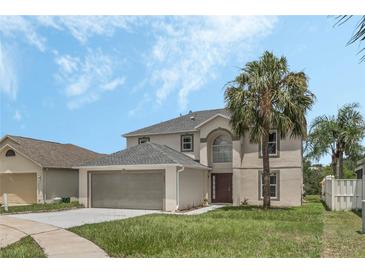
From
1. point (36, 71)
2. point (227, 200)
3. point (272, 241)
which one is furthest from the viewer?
point (227, 200)

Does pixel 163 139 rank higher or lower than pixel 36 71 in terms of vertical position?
lower

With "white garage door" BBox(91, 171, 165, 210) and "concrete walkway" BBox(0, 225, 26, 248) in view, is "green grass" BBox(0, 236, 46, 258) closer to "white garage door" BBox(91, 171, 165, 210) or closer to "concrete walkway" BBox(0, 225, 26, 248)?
"concrete walkway" BBox(0, 225, 26, 248)

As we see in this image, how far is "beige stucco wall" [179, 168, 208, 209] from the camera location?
828 inches

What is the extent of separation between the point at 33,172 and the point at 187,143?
10448 millimetres

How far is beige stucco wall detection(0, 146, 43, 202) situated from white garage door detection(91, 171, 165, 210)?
15.0ft

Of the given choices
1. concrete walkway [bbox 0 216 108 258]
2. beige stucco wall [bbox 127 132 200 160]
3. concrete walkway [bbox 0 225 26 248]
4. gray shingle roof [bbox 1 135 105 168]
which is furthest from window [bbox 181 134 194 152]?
concrete walkway [bbox 0 225 26 248]

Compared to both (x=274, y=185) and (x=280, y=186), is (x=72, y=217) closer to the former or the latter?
(x=274, y=185)

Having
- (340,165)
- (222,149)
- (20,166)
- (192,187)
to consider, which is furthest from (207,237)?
(340,165)

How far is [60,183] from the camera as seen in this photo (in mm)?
26234

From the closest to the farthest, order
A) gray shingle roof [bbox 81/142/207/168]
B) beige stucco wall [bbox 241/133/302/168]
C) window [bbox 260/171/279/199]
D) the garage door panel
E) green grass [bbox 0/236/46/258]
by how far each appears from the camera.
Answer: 1. green grass [bbox 0/236/46/258]
2. gray shingle roof [bbox 81/142/207/168]
3. beige stucco wall [bbox 241/133/302/168]
4. window [bbox 260/171/279/199]
5. the garage door panel
